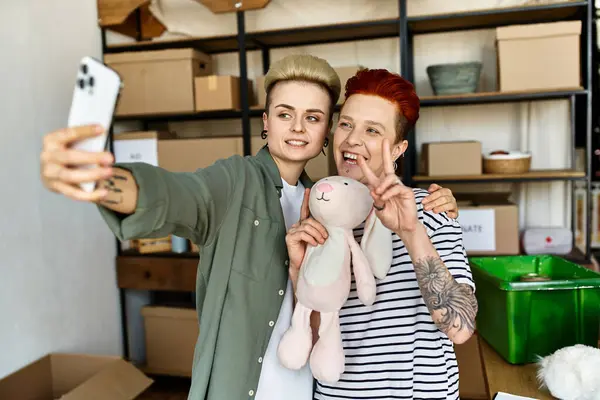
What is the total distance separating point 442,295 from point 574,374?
17.1 inches

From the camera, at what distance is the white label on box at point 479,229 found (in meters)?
2.57

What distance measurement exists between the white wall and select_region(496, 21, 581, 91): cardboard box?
2142mm

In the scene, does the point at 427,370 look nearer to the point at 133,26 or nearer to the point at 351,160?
the point at 351,160

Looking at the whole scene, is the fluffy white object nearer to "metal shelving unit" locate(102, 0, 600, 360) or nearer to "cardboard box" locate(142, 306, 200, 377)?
"metal shelving unit" locate(102, 0, 600, 360)

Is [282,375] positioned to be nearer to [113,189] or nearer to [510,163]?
[113,189]

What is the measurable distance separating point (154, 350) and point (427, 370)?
87.5 inches

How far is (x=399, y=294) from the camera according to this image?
3.80ft

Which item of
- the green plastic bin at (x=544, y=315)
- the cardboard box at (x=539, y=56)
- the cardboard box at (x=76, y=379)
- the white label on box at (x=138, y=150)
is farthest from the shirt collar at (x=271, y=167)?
the white label on box at (x=138, y=150)

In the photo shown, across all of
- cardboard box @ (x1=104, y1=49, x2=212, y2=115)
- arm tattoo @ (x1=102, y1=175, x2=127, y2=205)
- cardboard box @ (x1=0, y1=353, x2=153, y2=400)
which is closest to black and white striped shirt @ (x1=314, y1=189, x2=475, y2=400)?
arm tattoo @ (x1=102, y1=175, x2=127, y2=205)

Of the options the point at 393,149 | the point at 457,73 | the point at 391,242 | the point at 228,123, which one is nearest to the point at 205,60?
the point at 228,123

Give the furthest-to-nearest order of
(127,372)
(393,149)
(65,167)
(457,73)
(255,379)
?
1. (457,73)
2. (127,372)
3. (393,149)
4. (255,379)
5. (65,167)

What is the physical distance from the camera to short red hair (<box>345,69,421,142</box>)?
4.02 ft

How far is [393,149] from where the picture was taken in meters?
1.28

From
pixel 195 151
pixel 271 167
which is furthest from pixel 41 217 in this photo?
pixel 271 167
